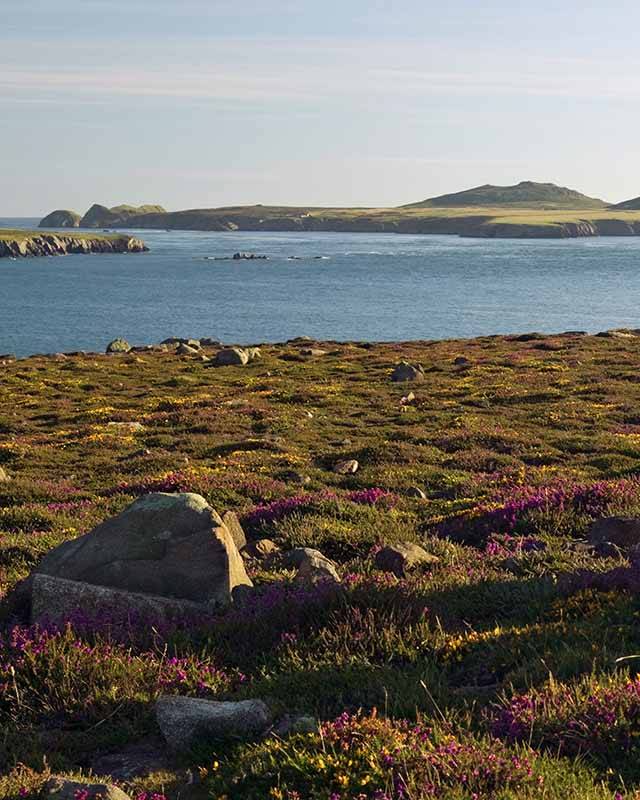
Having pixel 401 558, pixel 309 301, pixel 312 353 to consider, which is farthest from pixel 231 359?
pixel 309 301

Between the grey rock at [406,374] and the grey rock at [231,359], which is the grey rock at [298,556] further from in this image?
the grey rock at [231,359]

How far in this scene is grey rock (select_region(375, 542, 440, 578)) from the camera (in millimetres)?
10297

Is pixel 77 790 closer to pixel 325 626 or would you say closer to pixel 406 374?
pixel 325 626

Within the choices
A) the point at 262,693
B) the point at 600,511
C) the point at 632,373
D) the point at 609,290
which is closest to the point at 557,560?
the point at 600,511

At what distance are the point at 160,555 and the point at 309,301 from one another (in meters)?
108

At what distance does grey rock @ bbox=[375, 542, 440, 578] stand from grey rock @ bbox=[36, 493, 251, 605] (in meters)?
1.82

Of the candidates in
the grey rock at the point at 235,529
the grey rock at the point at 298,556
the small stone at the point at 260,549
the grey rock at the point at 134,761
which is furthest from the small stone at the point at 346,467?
the grey rock at the point at 134,761

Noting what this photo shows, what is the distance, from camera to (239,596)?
9.45 meters

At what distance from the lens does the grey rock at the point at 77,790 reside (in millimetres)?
5316

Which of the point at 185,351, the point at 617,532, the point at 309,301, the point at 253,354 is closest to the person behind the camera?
the point at 617,532

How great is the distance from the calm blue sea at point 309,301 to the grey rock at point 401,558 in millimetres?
69381

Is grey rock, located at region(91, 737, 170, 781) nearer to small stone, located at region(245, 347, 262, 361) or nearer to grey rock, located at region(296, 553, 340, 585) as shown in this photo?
grey rock, located at region(296, 553, 340, 585)

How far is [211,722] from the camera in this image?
6281mm

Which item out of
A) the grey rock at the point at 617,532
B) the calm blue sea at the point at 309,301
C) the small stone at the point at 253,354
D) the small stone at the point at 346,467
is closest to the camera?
the grey rock at the point at 617,532
